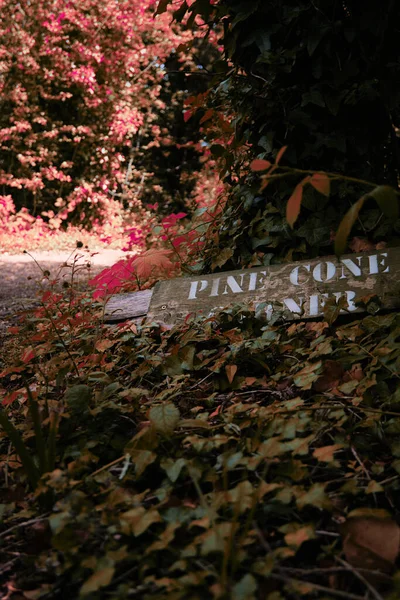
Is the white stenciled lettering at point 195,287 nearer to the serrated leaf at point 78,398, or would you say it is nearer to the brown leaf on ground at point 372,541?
the serrated leaf at point 78,398

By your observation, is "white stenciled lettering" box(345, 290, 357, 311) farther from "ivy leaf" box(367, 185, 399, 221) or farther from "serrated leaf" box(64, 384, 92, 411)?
"ivy leaf" box(367, 185, 399, 221)

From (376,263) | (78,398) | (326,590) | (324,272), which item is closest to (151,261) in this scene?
(324,272)

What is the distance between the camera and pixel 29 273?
5.28m

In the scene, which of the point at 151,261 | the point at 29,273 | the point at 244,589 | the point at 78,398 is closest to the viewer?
the point at 244,589

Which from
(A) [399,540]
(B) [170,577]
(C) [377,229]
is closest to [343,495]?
(A) [399,540]

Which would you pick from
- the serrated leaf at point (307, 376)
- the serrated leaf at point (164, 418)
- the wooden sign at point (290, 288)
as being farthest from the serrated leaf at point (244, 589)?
the wooden sign at point (290, 288)

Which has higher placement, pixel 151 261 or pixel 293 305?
pixel 151 261

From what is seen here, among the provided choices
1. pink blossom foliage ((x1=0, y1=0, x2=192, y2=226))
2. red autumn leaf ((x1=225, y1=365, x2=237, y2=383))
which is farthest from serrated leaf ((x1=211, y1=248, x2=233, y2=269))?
pink blossom foliage ((x1=0, y1=0, x2=192, y2=226))

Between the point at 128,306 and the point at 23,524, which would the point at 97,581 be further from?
the point at 128,306

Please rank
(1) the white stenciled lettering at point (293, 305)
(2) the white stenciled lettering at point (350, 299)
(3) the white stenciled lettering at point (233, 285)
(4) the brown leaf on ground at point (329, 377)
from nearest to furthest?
1. (4) the brown leaf on ground at point (329, 377)
2. (2) the white stenciled lettering at point (350, 299)
3. (1) the white stenciled lettering at point (293, 305)
4. (3) the white stenciled lettering at point (233, 285)

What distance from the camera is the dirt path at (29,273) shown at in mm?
3744

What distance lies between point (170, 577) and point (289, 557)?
Result: 234 mm

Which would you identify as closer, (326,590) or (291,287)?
(326,590)

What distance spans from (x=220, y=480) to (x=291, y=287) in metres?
1.22
